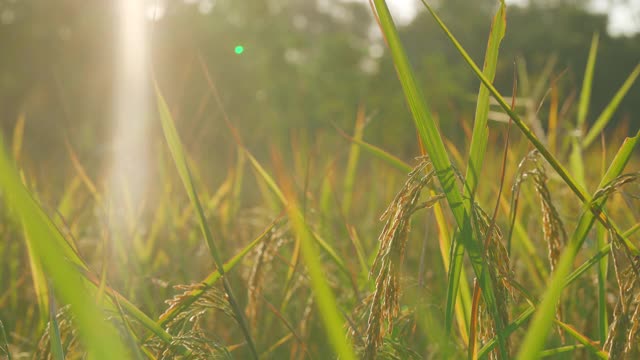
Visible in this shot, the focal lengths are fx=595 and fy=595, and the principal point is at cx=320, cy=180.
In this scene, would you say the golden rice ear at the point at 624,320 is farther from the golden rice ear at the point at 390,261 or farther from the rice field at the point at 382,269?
the golden rice ear at the point at 390,261

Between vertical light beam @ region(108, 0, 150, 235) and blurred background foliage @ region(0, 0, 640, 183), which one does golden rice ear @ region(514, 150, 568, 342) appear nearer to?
vertical light beam @ region(108, 0, 150, 235)

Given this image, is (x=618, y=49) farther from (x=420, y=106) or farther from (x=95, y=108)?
(x=420, y=106)

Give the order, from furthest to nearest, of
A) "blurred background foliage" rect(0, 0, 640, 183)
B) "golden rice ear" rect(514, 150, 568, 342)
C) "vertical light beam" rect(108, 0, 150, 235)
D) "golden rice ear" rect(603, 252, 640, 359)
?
"blurred background foliage" rect(0, 0, 640, 183) < "vertical light beam" rect(108, 0, 150, 235) < "golden rice ear" rect(514, 150, 568, 342) < "golden rice ear" rect(603, 252, 640, 359)

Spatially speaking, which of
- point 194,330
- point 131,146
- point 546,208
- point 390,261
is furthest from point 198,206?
point 131,146

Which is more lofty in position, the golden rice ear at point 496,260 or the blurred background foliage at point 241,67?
the blurred background foliage at point 241,67

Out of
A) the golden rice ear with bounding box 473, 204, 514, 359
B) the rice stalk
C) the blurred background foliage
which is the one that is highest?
the blurred background foliage

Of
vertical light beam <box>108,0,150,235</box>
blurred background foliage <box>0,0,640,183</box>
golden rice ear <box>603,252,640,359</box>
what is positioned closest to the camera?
golden rice ear <box>603,252,640,359</box>

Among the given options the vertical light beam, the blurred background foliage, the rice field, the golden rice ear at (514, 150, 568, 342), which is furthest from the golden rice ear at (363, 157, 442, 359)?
the blurred background foliage

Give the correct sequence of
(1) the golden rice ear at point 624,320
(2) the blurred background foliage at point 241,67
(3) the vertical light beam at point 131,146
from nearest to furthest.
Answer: (1) the golden rice ear at point 624,320
(3) the vertical light beam at point 131,146
(2) the blurred background foliage at point 241,67

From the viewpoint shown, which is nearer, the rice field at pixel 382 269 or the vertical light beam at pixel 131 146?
the rice field at pixel 382 269

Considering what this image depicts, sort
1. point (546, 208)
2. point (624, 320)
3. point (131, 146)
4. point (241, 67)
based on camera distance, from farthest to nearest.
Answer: point (241, 67) < point (131, 146) < point (546, 208) < point (624, 320)

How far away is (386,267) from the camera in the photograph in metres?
0.67

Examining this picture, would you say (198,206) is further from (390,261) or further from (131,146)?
(131,146)

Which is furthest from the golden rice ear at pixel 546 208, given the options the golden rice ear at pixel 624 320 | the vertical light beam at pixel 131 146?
the vertical light beam at pixel 131 146
